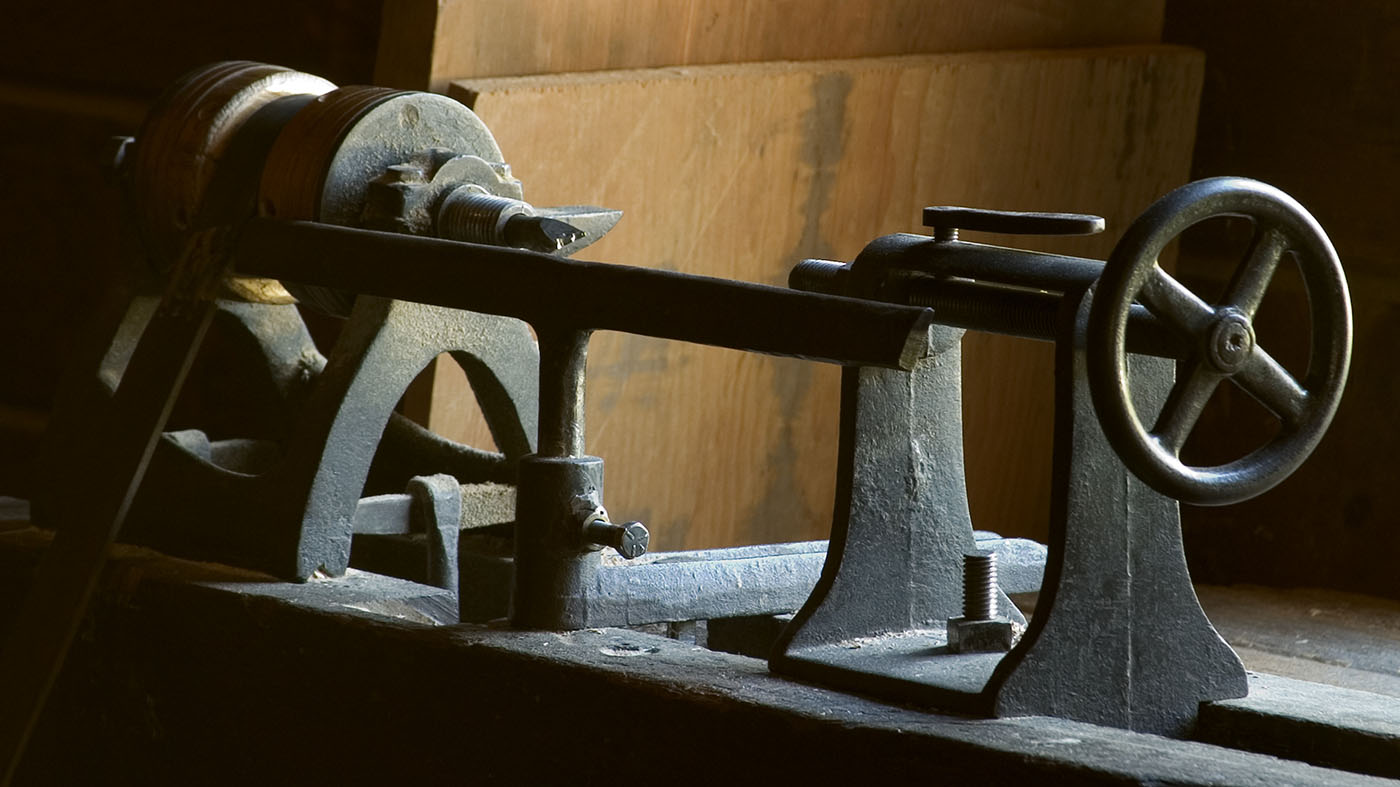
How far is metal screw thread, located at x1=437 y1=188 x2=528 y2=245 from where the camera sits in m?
2.00

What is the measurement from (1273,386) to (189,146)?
1121 millimetres

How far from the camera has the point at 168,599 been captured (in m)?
1.96

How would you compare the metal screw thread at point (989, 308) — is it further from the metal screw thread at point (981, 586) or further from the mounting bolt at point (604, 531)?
the mounting bolt at point (604, 531)

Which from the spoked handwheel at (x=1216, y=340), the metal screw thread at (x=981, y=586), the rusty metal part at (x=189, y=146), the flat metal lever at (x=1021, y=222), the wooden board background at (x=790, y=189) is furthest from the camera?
the wooden board background at (x=790, y=189)

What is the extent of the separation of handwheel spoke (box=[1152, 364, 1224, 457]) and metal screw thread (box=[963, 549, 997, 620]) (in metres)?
0.23

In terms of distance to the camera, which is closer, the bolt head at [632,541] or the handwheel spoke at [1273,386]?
the handwheel spoke at [1273,386]

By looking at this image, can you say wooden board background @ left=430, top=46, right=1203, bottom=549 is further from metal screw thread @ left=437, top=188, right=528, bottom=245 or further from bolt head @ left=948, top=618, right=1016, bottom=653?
bolt head @ left=948, top=618, right=1016, bottom=653

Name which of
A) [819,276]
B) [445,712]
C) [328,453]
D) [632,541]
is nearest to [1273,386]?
[819,276]

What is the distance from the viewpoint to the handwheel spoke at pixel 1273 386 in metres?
1.54

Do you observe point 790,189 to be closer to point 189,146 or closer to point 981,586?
point 189,146

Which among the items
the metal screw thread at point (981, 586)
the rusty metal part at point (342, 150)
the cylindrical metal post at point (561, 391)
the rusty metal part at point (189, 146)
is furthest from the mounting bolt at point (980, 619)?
the rusty metal part at point (189, 146)

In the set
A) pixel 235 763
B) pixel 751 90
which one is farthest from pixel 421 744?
pixel 751 90

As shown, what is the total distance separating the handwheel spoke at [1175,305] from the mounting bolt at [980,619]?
0.30 metres

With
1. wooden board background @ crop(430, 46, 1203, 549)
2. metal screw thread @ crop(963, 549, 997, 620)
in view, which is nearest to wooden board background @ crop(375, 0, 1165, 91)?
wooden board background @ crop(430, 46, 1203, 549)
